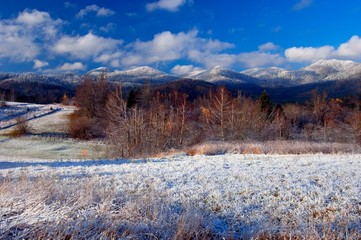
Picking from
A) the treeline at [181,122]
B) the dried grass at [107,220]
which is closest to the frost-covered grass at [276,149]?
the treeline at [181,122]

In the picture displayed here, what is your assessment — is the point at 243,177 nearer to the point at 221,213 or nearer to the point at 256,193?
the point at 256,193

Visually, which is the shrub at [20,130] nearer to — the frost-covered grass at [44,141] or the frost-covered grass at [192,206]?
the frost-covered grass at [44,141]

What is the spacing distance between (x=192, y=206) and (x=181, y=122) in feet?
89.1

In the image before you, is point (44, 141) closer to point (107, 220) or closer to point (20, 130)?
point (20, 130)

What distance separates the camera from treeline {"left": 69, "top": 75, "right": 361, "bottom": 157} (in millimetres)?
28781

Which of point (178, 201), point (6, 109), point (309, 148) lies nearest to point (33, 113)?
point (6, 109)

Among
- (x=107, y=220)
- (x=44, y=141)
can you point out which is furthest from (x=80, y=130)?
(x=107, y=220)

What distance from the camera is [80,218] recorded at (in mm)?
5039

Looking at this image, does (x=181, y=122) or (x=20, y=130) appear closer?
(x=181, y=122)

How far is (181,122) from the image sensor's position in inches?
1334

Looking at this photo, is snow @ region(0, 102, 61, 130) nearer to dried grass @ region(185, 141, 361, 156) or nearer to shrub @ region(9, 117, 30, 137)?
shrub @ region(9, 117, 30, 137)

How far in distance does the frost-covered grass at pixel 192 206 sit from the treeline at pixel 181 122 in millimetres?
17582

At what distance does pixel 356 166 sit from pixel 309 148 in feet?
23.1

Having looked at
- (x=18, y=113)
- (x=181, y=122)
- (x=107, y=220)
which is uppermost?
(x=18, y=113)
